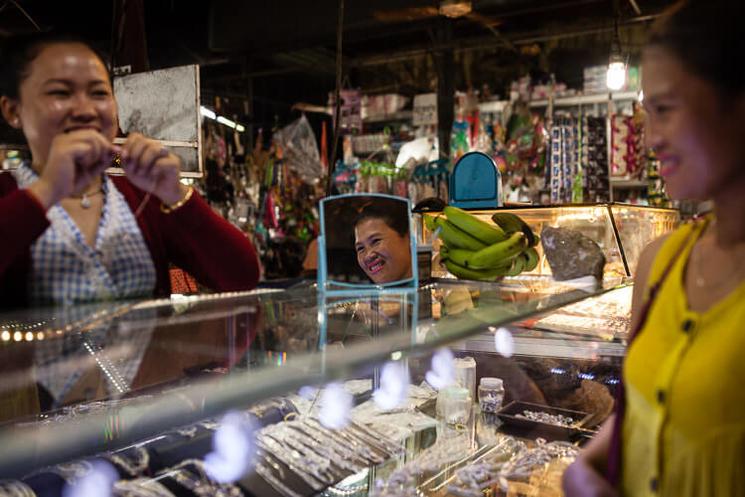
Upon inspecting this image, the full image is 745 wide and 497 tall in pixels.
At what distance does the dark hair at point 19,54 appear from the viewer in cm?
87

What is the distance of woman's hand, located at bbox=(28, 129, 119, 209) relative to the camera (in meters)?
0.83

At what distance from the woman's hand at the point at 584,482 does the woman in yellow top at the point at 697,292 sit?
39mm

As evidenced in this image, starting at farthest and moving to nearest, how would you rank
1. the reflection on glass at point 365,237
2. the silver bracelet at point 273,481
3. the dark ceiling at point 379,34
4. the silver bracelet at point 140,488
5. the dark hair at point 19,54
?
the dark ceiling at point 379,34, the reflection on glass at point 365,237, the silver bracelet at point 273,481, the silver bracelet at point 140,488, the dark hair at point 19,54

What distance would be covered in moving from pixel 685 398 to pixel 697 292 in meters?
0.16

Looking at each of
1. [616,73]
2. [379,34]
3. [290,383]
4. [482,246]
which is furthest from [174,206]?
[379,34]

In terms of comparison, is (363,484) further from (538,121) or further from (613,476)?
(538,121)

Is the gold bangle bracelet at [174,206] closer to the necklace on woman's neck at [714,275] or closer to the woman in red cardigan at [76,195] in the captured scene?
the woman in red cardigan at [76,195]

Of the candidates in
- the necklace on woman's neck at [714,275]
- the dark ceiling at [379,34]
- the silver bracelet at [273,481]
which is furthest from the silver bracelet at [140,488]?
the dark ceiling at [379,34]

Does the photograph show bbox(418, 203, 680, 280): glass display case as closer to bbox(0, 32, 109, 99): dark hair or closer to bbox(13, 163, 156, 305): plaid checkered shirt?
bbox(13, 163, 156, 305): plaid checkered shirt

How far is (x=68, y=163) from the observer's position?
832 mm

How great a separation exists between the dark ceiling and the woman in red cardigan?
127 inches

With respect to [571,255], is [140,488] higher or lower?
lower

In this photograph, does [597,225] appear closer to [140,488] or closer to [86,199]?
[140,488]

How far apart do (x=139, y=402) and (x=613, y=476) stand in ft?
2.26
